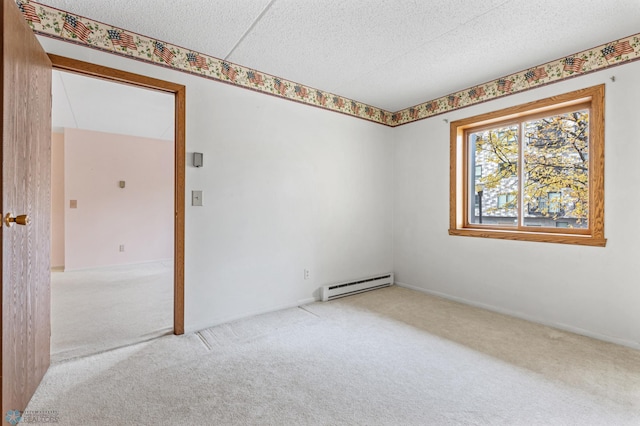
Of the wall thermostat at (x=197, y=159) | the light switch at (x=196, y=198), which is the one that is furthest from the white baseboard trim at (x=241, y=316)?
the wall thermostat at (x=197, y=159)

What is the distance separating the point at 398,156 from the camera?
4223 mm

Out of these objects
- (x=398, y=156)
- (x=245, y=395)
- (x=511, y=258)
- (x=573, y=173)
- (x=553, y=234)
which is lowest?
(x=245, y=395)

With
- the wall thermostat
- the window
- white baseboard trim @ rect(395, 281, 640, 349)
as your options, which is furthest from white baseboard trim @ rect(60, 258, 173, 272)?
the window

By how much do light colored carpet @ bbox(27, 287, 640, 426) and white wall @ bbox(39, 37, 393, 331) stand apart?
1.53 feet

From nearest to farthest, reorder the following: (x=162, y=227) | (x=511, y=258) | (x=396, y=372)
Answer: (x=396, y=372) < (x=511, y=258) < (x=162, y=227)

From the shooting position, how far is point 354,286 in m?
3.78

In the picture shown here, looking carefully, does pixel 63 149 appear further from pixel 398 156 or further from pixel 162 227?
pixel 398 156

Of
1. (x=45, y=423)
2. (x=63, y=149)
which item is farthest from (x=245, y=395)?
(x=63, y=149)

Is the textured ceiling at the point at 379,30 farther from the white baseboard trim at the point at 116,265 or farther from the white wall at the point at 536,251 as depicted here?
the white baseboard trim at the point at 116,265

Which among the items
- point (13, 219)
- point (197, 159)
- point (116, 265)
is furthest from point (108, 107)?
point (13, 219)

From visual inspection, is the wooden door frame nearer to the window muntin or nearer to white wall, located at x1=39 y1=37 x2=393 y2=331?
white wall, located at x1=39 y1=37 x2=393 y2=331

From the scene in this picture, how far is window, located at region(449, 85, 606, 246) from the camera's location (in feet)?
8.69

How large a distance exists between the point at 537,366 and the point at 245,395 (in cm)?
197

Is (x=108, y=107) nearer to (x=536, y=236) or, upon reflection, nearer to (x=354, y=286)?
(x=354, y=286)
